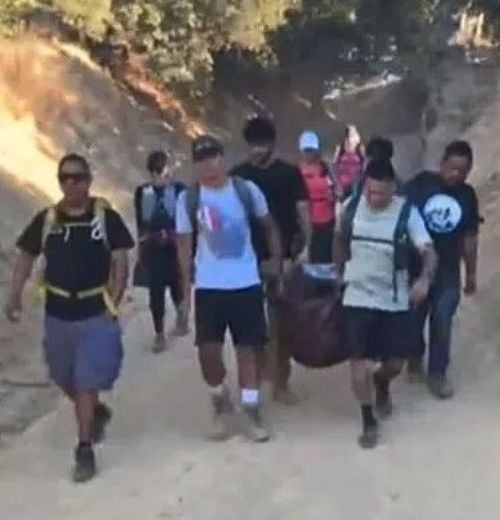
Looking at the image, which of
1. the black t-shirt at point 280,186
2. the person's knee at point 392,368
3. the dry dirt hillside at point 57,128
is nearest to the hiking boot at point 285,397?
the person's knee at point 392,368

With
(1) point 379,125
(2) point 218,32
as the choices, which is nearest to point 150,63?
(2) point 218,32

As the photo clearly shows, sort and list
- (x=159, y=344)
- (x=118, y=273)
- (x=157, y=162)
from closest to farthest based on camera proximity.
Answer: (x=118, y=273) → (x=157, y=162) → (x=159, y=344)

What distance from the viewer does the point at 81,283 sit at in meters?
9.37

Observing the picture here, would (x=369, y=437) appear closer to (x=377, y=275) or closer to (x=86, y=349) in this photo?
(x=377, y=275)

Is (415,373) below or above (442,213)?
below

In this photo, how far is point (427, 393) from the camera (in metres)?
10.9

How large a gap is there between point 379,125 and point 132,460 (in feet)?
90.9

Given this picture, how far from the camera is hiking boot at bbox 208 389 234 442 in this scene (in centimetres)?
1003

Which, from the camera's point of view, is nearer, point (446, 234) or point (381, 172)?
point (381, 172)

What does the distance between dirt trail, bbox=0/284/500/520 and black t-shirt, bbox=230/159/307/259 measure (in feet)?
4.10

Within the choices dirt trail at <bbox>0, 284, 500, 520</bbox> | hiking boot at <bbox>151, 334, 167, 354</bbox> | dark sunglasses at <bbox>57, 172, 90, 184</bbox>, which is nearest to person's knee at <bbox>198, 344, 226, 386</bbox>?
dirt trail at <bbox>0, 284, 500, 520</bbox>

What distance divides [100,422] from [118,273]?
4.19 ft

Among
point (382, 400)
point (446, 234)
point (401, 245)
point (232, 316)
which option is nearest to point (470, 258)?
point (446, 234)

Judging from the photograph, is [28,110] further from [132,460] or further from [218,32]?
[132,460]
